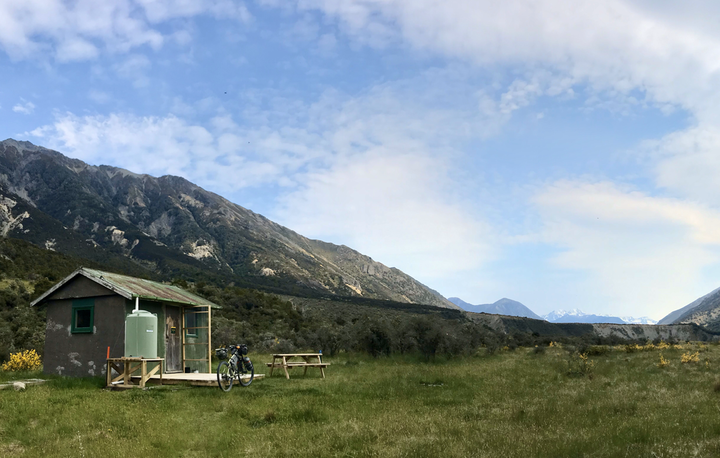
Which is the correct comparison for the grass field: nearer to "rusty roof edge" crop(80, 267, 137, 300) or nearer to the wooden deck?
the wooden deck

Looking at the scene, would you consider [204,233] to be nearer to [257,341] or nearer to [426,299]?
[426,299]

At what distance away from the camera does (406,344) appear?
26625mm

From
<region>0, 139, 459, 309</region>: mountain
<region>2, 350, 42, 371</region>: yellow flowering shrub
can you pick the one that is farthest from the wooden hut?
<region>0, 139, 459, 309</region>: mountain

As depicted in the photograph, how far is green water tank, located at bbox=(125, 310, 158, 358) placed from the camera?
14312mm

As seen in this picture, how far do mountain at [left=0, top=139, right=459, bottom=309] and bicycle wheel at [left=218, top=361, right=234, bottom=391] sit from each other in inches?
3019

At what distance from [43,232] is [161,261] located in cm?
2304

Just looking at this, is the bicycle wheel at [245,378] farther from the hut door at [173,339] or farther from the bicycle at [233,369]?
the hut door at [173,339]

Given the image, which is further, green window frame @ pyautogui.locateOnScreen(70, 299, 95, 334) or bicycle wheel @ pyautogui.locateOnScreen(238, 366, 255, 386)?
green window frame @ pyautogui.locateOnScreen(70, 299, 95, 334)

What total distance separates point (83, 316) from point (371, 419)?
11427mm

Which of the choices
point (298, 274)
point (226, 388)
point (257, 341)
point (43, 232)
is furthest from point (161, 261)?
point (226, 388)

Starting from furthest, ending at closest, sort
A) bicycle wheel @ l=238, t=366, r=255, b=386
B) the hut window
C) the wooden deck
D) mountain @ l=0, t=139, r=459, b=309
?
mountain @ l=0, t=139, r=459, b=309 → the hut window → bicycle wheel @ l=238, t=366, r=255, b=386 → the wooden deck

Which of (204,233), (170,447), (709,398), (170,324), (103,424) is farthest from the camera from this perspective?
(204,233)

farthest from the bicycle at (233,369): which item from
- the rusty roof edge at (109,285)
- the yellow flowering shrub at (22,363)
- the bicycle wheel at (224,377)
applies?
the yellow flowering shrub at (22,363)

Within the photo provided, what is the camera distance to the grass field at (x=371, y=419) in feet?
22.7
